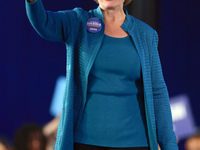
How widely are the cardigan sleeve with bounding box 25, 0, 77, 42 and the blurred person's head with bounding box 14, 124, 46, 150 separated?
5.97ft

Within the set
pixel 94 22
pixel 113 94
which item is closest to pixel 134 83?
pixel 113 94

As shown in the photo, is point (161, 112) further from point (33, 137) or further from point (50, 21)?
point (33, 137)

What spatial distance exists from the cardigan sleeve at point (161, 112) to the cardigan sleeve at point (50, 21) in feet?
1.15

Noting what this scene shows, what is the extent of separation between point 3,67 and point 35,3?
6.17 feet

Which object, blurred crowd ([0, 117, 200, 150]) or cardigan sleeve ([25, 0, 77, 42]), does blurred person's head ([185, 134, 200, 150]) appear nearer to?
blurred crowd ([0, 117, 200, 150])

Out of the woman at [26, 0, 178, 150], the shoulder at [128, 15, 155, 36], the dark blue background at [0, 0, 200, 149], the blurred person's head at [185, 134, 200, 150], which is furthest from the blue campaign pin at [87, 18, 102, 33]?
the blurred person's head at [185, 134, 200, 150]

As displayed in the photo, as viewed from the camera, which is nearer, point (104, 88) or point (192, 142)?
point (104, 88)

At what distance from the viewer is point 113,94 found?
4.06 ft

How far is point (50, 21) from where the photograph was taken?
1.19 metres

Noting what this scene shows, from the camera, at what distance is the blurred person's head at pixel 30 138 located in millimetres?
2910

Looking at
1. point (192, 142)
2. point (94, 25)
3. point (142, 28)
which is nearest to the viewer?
point (94, 25)

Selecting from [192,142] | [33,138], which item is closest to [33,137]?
[33,138]

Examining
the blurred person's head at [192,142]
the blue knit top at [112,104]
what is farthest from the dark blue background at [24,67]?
the blue knit top at [112,104]

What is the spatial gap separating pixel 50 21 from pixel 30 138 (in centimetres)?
195
